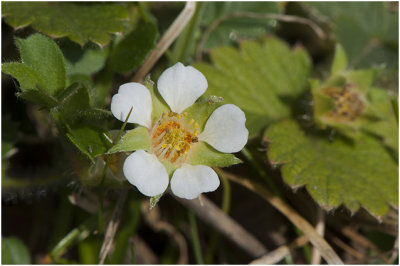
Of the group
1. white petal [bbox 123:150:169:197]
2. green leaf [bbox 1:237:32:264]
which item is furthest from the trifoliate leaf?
green leaf [bbox 1:237:32:264]

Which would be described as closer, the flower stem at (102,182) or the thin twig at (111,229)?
the flower stem at (102,182)

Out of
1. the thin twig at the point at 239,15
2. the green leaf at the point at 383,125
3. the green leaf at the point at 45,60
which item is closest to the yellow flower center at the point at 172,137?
the green leaf at the point at 45,60

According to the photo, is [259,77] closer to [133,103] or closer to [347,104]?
[347,104]

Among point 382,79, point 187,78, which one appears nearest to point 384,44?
point 382,79

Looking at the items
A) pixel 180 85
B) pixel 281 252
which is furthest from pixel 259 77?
pixel 180 85

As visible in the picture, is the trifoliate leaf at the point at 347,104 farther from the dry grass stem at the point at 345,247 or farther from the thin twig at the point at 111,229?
the thin twig at the point at 111,229

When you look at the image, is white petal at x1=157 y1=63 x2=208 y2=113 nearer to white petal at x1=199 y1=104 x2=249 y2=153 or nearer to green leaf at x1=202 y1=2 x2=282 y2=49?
white petal at x1=199 y1=104 x2=249 y2=153
